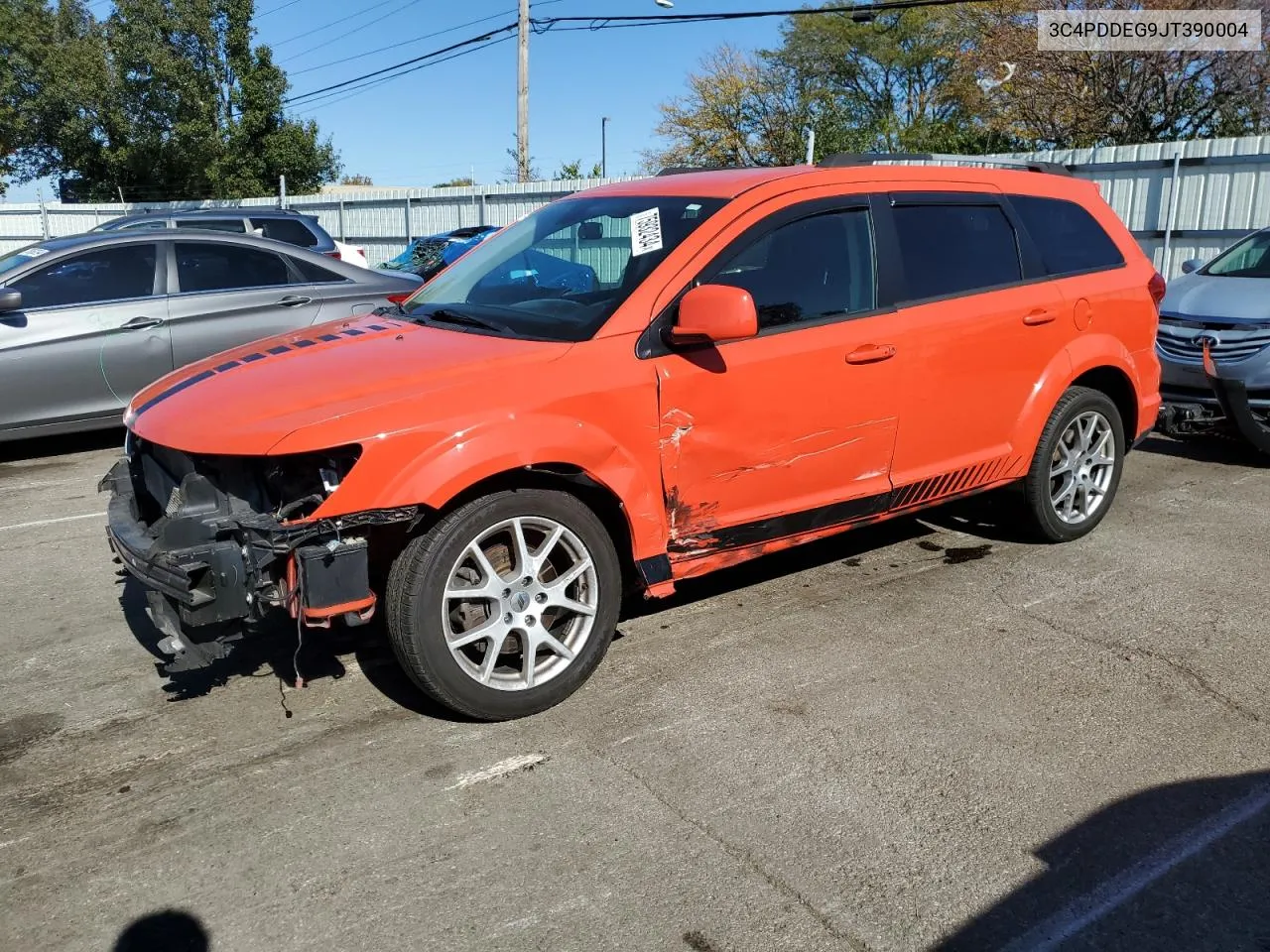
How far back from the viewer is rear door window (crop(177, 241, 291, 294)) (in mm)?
7910

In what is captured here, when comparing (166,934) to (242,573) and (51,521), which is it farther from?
(51,521)

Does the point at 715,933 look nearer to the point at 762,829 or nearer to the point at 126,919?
the point at 762,829

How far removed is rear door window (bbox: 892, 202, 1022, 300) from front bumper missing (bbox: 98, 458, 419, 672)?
2.62m

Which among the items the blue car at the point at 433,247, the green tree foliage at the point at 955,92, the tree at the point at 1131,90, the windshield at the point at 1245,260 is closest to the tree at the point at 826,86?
the green tree foliage at the point at 955,92

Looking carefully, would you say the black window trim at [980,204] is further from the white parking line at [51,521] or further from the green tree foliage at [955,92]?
the green tree foliage at [955,92]

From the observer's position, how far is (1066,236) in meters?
5.41

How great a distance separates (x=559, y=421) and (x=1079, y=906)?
2.14 m

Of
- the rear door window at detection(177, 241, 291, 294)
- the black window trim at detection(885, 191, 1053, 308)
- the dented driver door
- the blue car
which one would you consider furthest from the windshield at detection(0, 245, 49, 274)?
the blue car

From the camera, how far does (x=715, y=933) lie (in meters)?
2.62

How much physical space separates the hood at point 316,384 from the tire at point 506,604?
44 cm

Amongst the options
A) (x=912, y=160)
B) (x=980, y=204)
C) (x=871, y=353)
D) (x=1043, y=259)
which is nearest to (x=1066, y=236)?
(x=1043, y=259)

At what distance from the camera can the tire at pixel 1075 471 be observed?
17.3 feet

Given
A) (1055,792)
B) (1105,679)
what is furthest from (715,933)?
(1105,679)

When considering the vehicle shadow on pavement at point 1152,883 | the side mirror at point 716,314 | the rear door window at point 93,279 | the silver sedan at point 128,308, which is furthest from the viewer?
the rear door window at point 93,279
